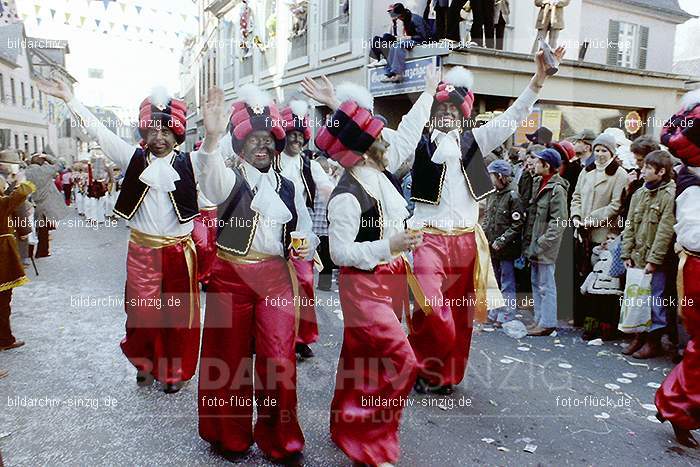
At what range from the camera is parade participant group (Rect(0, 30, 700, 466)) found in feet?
10.1

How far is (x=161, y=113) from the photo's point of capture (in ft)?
13.4

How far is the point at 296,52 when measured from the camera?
17922 mm

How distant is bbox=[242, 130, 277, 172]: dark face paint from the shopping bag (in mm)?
3634

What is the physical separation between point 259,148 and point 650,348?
4085mm

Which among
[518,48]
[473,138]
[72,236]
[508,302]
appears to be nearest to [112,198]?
[72,236]

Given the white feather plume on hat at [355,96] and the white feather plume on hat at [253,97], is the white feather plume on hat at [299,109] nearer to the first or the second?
the white feather plume on hat at [253,97]

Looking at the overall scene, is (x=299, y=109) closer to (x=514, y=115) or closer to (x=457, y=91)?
(x=457, y=91)

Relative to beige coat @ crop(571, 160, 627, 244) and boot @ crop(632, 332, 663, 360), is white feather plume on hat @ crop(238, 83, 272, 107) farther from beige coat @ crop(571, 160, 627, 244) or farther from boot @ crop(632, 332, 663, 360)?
boot @ crop(632, 332, 663, 360)

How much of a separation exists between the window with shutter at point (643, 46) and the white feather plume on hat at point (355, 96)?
17.2 meters

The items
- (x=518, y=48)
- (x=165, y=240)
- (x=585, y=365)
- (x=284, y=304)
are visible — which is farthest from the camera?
(x=518, y=48)

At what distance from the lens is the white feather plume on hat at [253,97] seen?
10.9ft

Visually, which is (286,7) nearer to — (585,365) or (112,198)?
(112,198)

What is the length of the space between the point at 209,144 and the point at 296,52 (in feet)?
51.9

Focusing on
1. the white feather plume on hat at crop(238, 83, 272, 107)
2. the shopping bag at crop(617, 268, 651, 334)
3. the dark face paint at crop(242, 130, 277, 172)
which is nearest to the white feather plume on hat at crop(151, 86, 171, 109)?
the white feather plume on hat at crop(238, 83, 272, 107)
